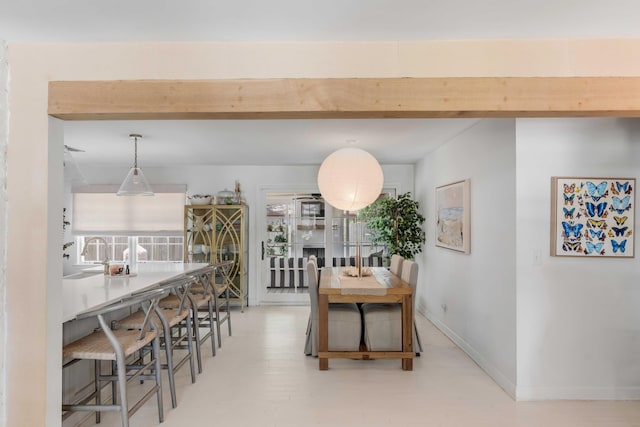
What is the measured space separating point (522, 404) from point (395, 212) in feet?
9.47

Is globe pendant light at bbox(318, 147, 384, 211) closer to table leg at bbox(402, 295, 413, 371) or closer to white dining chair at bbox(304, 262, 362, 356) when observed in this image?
white dining chair at bbox(304, 262, 362, 356)

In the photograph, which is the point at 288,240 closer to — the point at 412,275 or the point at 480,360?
the point at 412,275

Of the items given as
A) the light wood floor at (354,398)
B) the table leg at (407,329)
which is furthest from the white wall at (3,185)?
the table leg at (407,329)

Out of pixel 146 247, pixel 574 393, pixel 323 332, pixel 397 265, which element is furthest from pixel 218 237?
pixel 574 393

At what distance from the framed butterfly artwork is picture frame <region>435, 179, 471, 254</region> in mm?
955

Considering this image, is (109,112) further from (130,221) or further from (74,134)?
(130,221)

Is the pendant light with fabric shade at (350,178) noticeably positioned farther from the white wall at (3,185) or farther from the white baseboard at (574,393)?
the white wall at (3,185)

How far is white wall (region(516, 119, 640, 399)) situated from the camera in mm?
2846

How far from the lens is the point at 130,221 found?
6086 mm

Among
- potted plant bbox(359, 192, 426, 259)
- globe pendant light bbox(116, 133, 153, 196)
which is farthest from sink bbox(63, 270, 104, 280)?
potted plant bbox(359, 192, 426, 259)

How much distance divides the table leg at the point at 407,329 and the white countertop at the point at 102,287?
2040 mm

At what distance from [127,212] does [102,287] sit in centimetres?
343

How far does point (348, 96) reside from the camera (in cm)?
197

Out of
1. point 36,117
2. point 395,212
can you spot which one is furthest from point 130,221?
point 36,117
